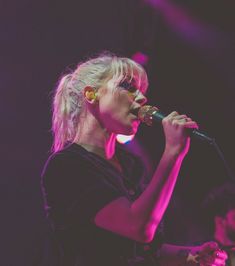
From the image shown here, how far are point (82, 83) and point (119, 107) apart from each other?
231 millimetres

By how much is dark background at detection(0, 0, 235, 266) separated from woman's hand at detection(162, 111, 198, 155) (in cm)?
188

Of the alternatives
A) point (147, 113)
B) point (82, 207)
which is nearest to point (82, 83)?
point (147, 113)

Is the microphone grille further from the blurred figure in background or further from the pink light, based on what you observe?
the pink light

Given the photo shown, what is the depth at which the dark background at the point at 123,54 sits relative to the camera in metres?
3.14

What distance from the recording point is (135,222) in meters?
1.40

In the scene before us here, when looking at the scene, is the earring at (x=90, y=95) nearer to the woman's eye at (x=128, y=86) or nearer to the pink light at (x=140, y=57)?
the woman's eye at (x=128, y=86)

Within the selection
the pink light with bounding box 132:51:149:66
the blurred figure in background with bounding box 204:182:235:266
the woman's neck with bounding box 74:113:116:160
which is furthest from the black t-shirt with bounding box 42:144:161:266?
the pink light with bounding box 132:51:149:66

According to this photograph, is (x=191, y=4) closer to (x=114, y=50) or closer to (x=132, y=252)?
(x=114, y=50)

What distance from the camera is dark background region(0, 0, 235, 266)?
314 cm

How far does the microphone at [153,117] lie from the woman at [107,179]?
3 cm

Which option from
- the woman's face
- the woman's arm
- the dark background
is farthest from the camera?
the dark background

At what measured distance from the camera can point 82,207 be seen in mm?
1435

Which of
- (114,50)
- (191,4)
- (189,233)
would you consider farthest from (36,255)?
(191,4)

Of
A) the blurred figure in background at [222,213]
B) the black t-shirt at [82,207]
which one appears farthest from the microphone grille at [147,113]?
the blurred figure in background at [222,213]
